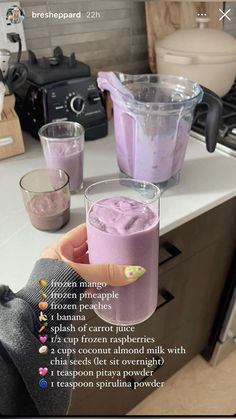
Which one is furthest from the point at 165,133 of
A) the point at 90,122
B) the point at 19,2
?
the point at 19,2

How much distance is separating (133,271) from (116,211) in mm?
80

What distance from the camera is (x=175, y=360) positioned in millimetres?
1004

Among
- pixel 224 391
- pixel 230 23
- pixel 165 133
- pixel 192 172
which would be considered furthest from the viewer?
pixel 230 23

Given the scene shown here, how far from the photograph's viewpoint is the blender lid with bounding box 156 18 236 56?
0.88 meters

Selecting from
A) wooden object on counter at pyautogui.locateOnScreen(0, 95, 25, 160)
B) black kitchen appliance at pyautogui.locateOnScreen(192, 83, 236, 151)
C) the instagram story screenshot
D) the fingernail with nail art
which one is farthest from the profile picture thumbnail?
the fingernail with nail art

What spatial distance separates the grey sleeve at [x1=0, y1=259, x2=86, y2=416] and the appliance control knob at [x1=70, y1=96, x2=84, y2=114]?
43 cm

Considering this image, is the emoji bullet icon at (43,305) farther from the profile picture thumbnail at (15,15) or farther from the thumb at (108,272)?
the profile picture thumbnail at (15,15)

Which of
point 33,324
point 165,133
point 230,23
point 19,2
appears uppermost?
point 19,2

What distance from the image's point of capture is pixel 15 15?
83 centimetres

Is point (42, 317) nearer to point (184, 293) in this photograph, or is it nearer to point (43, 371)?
point (43, 371)

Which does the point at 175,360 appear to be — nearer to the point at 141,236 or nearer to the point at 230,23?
the point at 141,236

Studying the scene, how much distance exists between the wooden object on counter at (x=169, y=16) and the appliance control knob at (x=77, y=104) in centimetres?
36

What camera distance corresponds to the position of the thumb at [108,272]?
0.46 metres

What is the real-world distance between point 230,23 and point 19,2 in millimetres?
668
